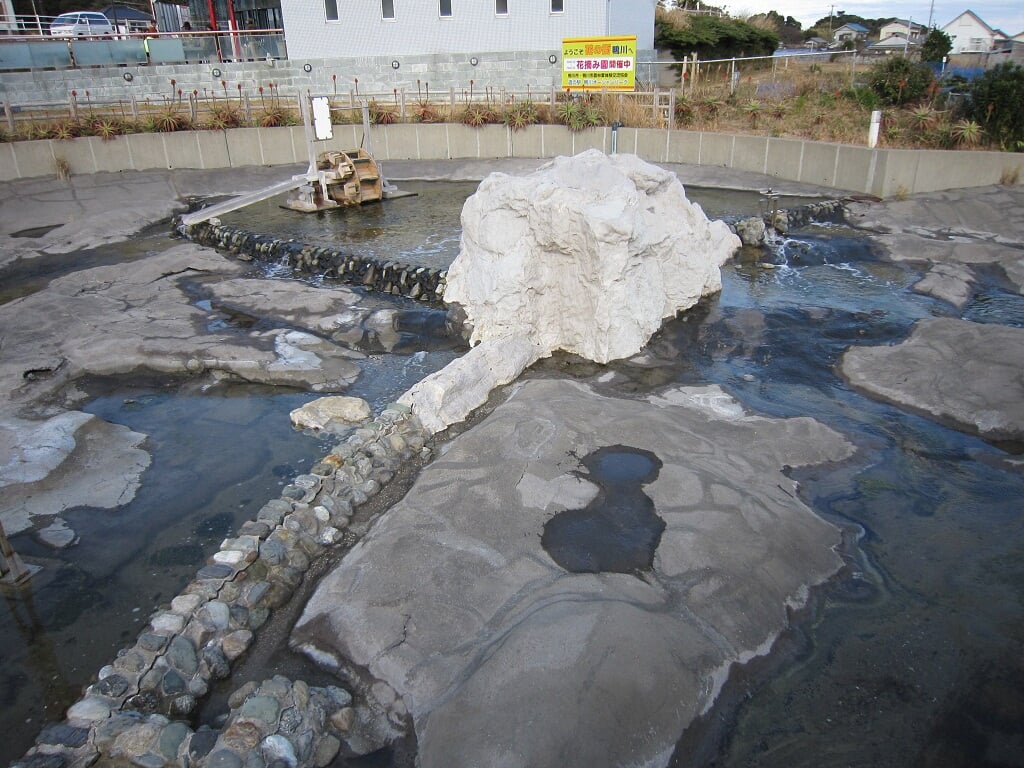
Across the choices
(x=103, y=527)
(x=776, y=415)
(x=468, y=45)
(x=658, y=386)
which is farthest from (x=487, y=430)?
(x=468, y=45)

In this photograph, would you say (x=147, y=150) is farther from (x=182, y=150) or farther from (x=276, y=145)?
(x=276, y=145)

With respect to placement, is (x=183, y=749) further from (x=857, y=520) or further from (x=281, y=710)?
(x=857, y=520)

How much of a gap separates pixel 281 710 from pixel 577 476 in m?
3.13

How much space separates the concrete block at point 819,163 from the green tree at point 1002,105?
11.0ft

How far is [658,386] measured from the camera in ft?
27.8

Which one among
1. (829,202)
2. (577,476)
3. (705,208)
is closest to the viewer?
(577,476)

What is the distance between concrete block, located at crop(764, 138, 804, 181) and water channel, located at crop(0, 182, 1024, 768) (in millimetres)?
7742

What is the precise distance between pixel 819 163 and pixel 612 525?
50.3 ft

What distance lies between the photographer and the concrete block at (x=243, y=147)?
2203 cm

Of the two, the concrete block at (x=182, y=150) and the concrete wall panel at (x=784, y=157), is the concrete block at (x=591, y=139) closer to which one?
the concrete wall panel at (x=784, y=157)

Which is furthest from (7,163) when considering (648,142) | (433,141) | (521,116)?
(648,142)

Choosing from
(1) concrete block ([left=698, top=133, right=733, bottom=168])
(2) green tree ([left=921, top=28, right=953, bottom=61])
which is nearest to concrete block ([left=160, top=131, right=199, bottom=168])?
(1) concrete block ([left=698, top=133, right=733, bottom=168])

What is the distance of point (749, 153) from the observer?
1934 cm

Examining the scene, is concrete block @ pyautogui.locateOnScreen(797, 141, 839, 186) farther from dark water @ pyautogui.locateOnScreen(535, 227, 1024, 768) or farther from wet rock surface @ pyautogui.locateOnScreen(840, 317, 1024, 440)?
dark water @ pyautogui.locateOnScreen(535, 227, 1024, 768)
